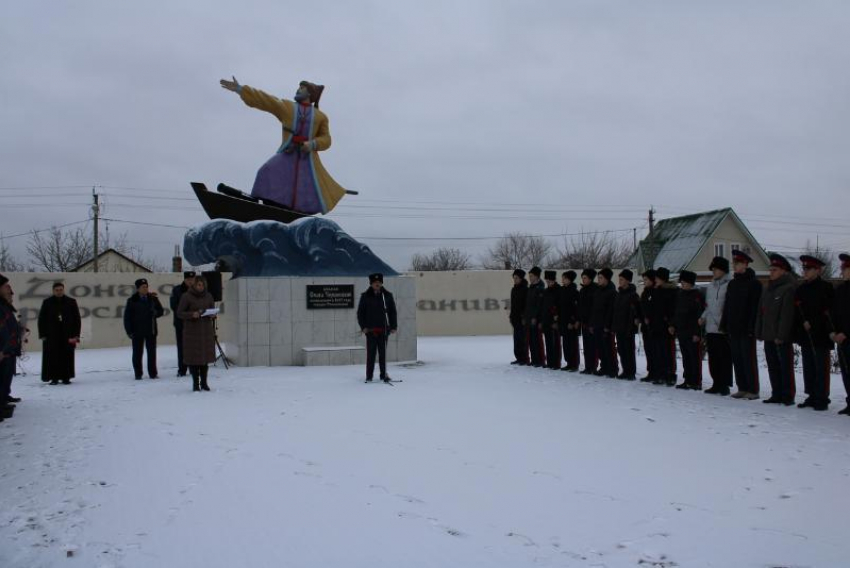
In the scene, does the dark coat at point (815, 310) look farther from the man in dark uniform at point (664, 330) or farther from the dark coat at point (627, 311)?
the dark coat at point (627, 311)

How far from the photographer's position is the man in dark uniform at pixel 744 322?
25.1 feet

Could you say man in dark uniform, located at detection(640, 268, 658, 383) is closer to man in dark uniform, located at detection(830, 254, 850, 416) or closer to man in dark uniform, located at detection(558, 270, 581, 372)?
man in dark uniform, located at detection(558, 270, 581, 372)

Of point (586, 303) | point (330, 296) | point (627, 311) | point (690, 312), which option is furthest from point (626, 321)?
Result: point (330, 296)

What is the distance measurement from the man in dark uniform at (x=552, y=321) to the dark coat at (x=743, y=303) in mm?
3134

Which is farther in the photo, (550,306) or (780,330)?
(550,306)

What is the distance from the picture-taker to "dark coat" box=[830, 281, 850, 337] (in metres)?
6.54

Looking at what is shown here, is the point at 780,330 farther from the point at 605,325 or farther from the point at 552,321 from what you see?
the point at 552,321

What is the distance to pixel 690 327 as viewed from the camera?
8.55m

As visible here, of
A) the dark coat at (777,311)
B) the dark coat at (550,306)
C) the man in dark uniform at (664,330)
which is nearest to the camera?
the dark coat at (777,311)

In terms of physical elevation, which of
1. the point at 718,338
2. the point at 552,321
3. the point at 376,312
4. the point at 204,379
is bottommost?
the point at 204,379

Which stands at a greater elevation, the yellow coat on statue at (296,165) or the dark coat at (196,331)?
the yellow coat on statue at (296,165)

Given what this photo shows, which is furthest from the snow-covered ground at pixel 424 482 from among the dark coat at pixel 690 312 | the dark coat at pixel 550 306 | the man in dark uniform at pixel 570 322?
the dark coat at pixel 550 306

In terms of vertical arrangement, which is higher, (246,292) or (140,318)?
(246,292)

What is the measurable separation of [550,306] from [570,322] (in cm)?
45
